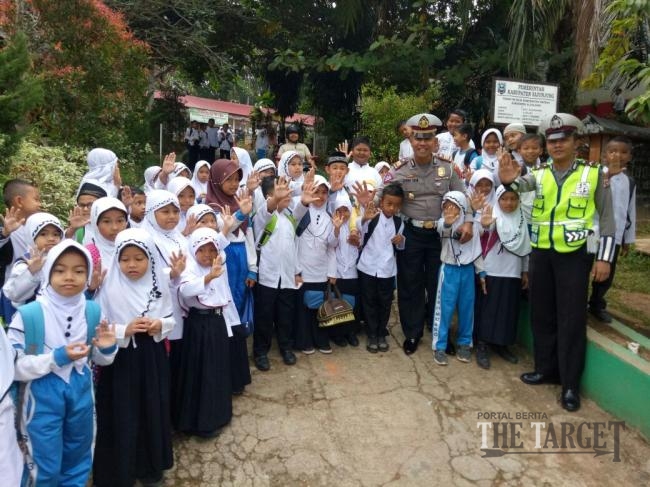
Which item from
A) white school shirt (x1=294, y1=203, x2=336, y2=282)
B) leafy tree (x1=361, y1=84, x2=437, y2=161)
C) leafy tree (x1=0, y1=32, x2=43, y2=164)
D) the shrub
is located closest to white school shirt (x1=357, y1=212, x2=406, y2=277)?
white school shirt (x1=294, y1=203, x2=336, y2=282)

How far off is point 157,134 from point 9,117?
975 centimetres

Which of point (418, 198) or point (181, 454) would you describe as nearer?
point (181, 454)

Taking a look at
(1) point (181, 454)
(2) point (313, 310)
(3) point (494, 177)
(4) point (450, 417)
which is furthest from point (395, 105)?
(1) point (181, 454)

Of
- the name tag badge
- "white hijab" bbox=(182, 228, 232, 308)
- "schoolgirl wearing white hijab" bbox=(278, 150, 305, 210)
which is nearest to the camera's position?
"white hijab" bbox=(182, 228, 232, 308)

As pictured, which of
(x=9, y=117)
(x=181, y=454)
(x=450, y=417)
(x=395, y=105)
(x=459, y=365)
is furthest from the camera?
(x=395, y=105)

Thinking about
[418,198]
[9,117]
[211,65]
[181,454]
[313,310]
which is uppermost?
[211,65]

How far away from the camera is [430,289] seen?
452 centimetres

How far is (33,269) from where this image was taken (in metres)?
2.85

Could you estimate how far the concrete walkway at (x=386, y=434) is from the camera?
2969 millimetres

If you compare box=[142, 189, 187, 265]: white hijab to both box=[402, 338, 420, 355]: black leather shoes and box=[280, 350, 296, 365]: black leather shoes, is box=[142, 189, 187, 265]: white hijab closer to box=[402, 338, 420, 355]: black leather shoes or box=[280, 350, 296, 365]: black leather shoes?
box=[280, 350, 296, 365]: black leather shoes

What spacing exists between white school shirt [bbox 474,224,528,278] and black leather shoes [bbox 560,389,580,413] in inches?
38.9

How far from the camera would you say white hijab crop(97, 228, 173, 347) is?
268cm

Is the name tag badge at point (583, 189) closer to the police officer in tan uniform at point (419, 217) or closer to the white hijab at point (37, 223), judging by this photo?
the police officer in tan uniform at point (419, 217)

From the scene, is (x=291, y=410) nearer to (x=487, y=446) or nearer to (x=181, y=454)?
(x=181, y=454)
